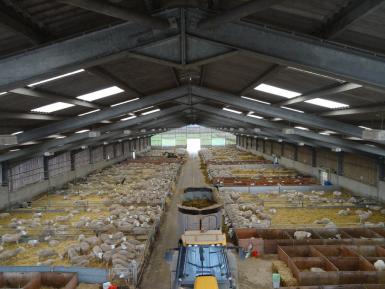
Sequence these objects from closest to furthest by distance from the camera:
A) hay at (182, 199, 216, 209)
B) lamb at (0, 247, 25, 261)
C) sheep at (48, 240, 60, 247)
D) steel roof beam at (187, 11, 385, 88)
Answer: steel roof beam at (187, 11, 385, 88), lamb at (0, 247, 25, 261), sheep at (48, 240, 60, 247), hay at (182, 199, 216, 209)

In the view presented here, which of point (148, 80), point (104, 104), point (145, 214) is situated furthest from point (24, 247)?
point (148, 80)

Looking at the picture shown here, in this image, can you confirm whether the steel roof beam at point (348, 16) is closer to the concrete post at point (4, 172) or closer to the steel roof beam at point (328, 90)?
the steel roof beam at point (328, 90)

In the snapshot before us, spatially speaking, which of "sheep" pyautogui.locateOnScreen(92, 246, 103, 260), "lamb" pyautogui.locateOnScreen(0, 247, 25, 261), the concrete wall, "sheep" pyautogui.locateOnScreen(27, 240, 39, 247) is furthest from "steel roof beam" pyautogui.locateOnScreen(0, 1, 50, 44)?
the concrete wall

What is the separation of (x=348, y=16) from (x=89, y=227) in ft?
43.0

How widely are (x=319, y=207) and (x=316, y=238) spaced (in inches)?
228

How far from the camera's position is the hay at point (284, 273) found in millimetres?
9791

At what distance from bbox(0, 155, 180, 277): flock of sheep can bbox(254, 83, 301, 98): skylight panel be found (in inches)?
262

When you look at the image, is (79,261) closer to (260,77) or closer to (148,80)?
(148,80)

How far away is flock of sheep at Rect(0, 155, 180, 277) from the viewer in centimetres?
1149

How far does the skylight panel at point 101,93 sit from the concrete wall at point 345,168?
51.3 ft

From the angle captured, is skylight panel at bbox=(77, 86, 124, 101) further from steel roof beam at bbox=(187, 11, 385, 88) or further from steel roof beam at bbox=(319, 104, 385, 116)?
steel roof beam at bbox=(319, 104, 385, 116)

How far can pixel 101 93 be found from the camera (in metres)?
11.1

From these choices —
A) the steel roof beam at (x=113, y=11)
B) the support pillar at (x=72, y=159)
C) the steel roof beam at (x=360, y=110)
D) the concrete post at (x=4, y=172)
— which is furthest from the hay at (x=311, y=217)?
the support pillar at (x=72, y=159)

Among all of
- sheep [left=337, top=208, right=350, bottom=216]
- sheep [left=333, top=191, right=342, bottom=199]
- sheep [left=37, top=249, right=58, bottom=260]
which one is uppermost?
sheep [left=333, top=191, right=342, bottom=199]
